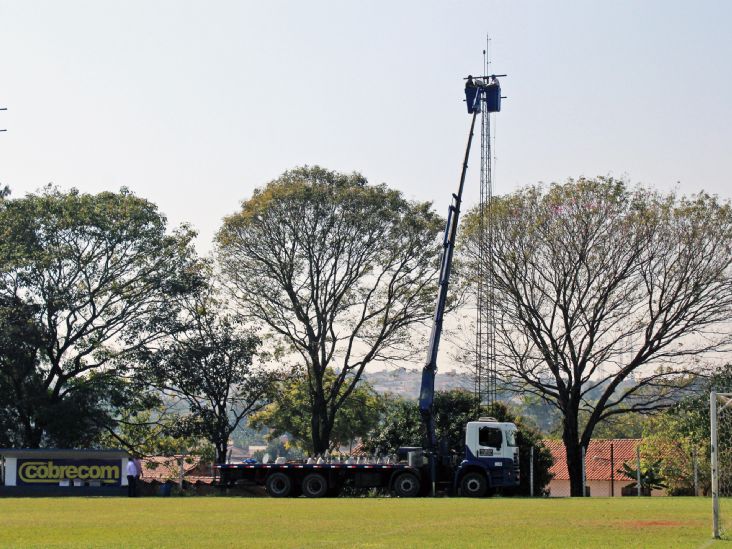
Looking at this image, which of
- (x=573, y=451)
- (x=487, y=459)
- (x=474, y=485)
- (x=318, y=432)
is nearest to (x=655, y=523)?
(x=474, y=485)

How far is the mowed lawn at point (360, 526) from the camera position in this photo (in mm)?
19359

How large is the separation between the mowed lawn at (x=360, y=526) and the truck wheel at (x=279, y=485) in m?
13.2

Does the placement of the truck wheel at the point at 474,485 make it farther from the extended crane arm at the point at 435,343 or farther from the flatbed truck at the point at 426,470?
the extended crane arm at the point at 435,343

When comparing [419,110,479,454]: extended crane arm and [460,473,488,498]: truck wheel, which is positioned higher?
[419,110,479,454]: extended crane arm

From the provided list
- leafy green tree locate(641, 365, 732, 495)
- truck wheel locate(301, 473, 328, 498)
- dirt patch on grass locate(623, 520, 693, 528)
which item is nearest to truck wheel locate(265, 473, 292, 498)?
truck wheel locate(301, 473, 328, 498)

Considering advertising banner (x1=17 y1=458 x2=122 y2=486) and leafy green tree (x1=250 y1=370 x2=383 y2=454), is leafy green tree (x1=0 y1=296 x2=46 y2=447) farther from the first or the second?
leafy green tree (x1=250 y1=370 x2=383 y2=454)

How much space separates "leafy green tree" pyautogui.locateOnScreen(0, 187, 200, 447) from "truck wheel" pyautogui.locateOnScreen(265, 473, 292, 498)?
549 inches

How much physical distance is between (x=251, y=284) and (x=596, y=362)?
1808cm

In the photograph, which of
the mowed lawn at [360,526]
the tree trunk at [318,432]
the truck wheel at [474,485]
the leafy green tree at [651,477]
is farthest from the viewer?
the leafy green tree at [651,477]

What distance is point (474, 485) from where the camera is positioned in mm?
45281

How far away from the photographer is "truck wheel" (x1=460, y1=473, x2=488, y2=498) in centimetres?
4506

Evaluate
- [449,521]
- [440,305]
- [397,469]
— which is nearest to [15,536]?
[449,521]

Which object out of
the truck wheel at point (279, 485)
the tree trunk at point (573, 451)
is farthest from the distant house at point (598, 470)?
the truck wheel at point (279, 485)

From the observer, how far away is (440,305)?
48656 millimetres
